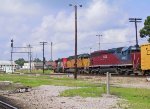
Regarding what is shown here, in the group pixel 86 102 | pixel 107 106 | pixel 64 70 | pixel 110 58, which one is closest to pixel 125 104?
pixel 107 106

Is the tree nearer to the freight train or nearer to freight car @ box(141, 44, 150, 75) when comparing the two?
the freight train

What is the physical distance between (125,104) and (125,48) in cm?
3363

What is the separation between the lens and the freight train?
144 feet

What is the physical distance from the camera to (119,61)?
53062 mm

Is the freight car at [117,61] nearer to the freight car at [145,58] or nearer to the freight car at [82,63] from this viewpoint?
the freight car at [82,63]

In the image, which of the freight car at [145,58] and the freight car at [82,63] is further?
the freight car at [82,63]

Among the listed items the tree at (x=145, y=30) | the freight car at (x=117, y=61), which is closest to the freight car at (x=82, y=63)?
the freight car at (x=117, y=61)

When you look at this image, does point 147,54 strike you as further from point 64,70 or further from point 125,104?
point 64,70

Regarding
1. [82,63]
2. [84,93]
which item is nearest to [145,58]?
[84,93]

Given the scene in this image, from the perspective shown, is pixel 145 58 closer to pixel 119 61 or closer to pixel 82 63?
pixel 119 61

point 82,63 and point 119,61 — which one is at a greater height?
point 82,63

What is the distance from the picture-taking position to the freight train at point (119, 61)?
1726 inches

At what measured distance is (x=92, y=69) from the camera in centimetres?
6519

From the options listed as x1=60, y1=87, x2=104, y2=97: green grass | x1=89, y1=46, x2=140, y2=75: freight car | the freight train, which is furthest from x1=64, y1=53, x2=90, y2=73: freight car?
x1=60, y1=87, x2=104, y2=97: green grass
